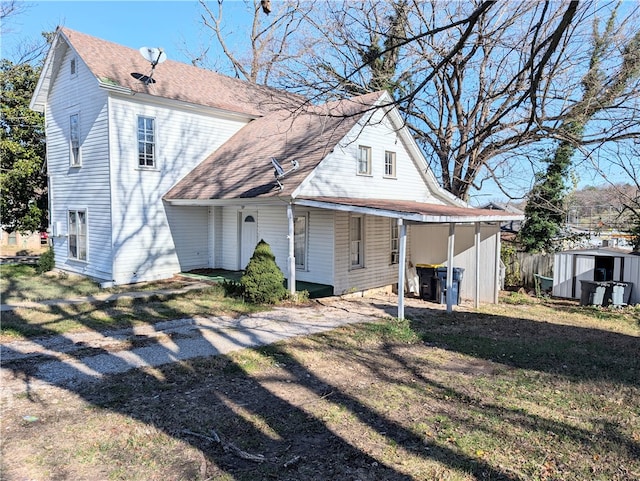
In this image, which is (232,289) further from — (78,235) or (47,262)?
(47,262)

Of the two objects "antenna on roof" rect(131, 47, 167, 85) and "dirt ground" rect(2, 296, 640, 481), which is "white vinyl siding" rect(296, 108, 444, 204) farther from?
"antenna on roof" rect(131, 47, 167, 85)

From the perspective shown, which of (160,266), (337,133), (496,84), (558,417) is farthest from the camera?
(496,84)

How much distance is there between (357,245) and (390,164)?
133 inches

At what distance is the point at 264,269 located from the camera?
10.9 m

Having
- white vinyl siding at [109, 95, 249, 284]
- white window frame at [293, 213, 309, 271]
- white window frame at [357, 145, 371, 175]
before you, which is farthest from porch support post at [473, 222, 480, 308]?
white vinyl siding at [109, 95, 249, 284]

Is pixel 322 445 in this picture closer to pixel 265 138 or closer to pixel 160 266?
pixel 160 266

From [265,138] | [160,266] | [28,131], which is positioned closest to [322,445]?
[160,266]

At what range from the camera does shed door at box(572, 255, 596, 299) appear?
14.5 m

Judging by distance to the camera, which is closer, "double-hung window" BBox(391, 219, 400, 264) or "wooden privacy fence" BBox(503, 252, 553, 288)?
"double-hung window" BBox(391, 219, 400, 264)

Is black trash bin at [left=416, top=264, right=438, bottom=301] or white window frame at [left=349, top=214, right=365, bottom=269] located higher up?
white window frame at [left=349, top=214, right=365, bottom=269]

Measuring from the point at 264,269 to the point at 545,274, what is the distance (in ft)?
35.4

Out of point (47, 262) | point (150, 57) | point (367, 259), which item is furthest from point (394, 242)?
point (47, 262)

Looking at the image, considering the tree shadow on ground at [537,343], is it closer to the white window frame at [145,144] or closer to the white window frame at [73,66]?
the white window frame at [145,144]

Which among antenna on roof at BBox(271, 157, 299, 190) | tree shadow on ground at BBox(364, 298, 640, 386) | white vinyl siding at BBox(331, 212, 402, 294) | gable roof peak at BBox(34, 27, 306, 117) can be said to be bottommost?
tree shadow on ground at BBox(364, 298, 640, 386)
